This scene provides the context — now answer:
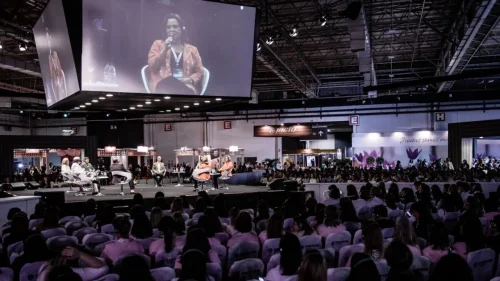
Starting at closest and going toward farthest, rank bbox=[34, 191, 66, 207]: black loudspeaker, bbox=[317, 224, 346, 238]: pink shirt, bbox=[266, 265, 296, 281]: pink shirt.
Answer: bbox=[266, 265, 296, 281]: pink shirt, bbox=[317, 224, 346, 238]: pink shirt, bbox=[34, 191, 66, 207]: black loudspeaker

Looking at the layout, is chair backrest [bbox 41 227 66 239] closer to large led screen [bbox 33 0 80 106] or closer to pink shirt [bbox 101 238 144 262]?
pink shirt [bbox 101 238 144 262]

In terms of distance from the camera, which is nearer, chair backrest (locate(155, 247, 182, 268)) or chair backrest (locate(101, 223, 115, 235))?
chair backrest (locate(155, 247, 182, 268))

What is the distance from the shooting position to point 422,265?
14.2 ft

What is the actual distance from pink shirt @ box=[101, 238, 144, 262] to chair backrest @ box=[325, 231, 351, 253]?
7.63 ft

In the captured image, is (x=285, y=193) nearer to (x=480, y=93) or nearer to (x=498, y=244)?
(x=498, y=244)

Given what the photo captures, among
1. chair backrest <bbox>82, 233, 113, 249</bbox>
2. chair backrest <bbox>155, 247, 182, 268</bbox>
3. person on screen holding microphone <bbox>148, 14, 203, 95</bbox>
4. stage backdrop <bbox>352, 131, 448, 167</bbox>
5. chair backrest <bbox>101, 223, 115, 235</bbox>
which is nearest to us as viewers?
chair backrest <bbox>155, 247, 182, 268</bbox>

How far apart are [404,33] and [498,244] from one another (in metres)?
15.7

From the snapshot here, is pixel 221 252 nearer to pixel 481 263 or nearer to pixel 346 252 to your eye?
pixel 346 252

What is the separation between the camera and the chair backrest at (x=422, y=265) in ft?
14.1

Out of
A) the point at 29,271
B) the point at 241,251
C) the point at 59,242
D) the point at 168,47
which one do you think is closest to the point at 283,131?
the point at 168,47

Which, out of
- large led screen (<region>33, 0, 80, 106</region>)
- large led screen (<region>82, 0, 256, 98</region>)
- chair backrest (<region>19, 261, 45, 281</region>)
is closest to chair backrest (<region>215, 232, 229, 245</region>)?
chair backrest (<region>19, 261, 45, 281</region>)

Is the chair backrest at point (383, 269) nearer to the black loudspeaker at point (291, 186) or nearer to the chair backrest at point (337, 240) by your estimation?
the chair backrest at point (337, 240)

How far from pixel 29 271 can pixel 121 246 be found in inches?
42.3

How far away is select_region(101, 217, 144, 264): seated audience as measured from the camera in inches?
196
